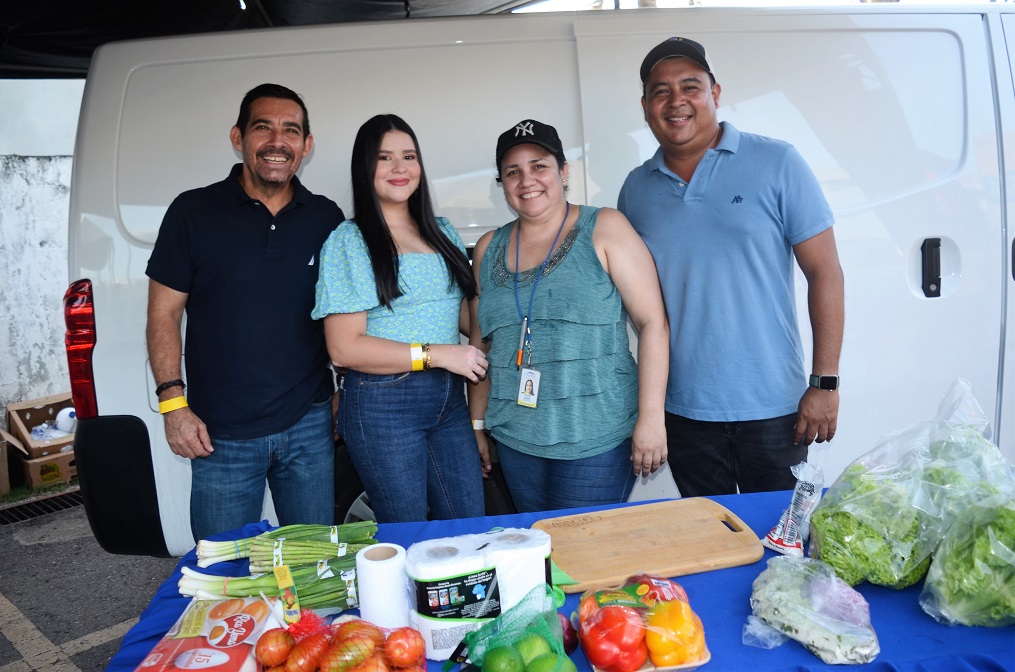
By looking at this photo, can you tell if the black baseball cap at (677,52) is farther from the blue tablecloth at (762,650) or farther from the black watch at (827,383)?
the blue tablecloth at (762,650)

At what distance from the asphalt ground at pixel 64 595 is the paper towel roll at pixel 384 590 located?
6.63ft

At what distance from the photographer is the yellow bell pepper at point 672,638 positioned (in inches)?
42.2

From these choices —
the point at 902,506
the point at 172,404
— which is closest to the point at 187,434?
the point at 172,404

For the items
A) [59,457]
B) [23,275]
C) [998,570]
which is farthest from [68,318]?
[23,275]

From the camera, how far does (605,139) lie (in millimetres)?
2480

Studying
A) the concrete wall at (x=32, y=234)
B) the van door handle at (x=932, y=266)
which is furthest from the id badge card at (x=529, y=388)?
the concrete wall at (x=32, y=234)

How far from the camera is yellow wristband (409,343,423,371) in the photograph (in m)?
1.97

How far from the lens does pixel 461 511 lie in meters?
2.13

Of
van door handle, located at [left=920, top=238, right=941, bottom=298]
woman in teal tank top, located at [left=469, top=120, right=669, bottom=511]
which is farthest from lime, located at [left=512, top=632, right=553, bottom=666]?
van door handle, located at [left=920, top=238, right=941, bottom=298]

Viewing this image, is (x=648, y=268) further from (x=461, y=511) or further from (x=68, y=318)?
(x=68, y=318)

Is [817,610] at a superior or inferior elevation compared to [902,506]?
inferior

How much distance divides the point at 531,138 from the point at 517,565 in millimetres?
1243

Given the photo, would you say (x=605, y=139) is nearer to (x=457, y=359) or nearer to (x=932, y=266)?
(x=457, y=359)

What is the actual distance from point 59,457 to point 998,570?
215 inches
